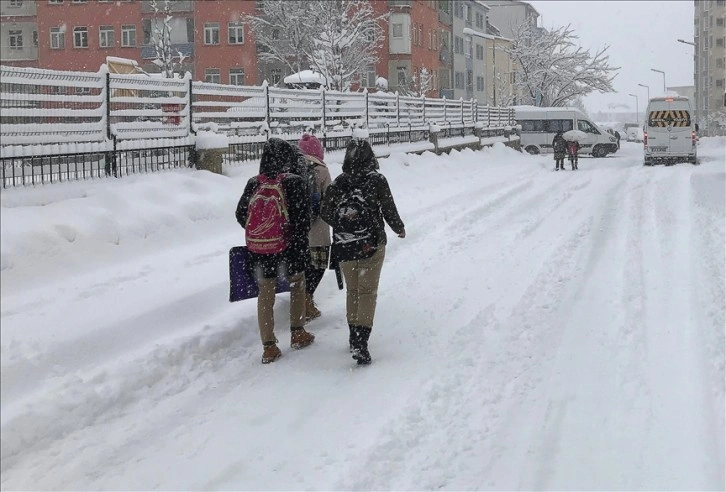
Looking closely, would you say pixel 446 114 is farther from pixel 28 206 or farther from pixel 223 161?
pixel 28 206

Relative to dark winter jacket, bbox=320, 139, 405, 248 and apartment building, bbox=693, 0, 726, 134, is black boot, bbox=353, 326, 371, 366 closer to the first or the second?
dark winter jacket, bbox=320, 139, 405, 248

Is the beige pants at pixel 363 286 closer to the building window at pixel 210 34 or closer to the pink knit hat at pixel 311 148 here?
the pink knit hat at pixel 311 148

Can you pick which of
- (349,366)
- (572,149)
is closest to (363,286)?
(349,366)

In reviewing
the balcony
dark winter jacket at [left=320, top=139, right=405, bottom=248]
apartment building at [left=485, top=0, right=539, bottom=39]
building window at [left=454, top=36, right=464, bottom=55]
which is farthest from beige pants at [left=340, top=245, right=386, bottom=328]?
apartment building at [left=485, top=0, right=539, bottom=39]

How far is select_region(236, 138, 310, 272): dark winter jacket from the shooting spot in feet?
22.4

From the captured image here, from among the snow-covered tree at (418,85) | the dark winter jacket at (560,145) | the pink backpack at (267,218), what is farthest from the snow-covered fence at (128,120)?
the snow-covered tree at (418,85)

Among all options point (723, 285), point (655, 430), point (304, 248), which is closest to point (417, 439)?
point (655, 430)

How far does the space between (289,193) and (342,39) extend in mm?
41427

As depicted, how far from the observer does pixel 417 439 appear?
5141mm

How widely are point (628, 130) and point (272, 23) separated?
40772mm

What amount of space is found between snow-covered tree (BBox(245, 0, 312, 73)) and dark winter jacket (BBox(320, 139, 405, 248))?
44587 millimetres

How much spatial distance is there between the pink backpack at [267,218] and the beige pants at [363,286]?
0.58m

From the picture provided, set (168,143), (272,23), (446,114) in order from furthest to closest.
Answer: (272,23) → (446,114) → (168,143)

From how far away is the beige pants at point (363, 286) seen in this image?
22.5 ft
